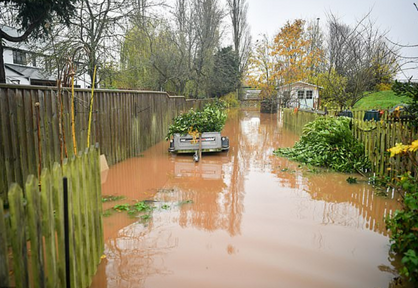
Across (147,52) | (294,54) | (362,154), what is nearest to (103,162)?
(362,154)

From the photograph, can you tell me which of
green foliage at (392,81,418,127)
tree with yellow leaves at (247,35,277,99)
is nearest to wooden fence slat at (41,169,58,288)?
green foliage at (392,81,418,127)

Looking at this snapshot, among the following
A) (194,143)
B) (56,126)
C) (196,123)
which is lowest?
(194,143)

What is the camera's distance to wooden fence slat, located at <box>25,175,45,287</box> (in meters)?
2.43

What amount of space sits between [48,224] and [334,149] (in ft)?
26.8

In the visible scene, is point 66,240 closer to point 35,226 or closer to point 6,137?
point 35,226

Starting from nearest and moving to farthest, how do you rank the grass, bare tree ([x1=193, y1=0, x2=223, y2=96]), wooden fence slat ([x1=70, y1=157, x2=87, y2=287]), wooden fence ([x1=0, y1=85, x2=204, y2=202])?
1. wooden fence slat ([x1=70, y1=157, x2=87, y2=287])
2. wooden fence ([x1=0, y1=85, x2=204, y2=202])
3. the grass
4. bare tree ([x1=193, y1=0, x2=223, y2=96])

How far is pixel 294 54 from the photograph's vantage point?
33000 mm

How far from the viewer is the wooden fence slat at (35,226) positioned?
243cm

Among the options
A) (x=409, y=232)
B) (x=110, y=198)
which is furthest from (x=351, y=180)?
(x=110, y=198)

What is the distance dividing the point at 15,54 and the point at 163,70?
1369 cm

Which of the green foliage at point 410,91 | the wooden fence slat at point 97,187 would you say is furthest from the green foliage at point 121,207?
the green foliage at point 410,91

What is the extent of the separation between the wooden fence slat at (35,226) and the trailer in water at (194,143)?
8176 millimetres

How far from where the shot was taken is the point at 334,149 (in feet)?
30.3

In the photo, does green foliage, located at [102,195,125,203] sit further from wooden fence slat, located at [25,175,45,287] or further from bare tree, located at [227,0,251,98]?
bare tree, located at [227,0,251,98]
